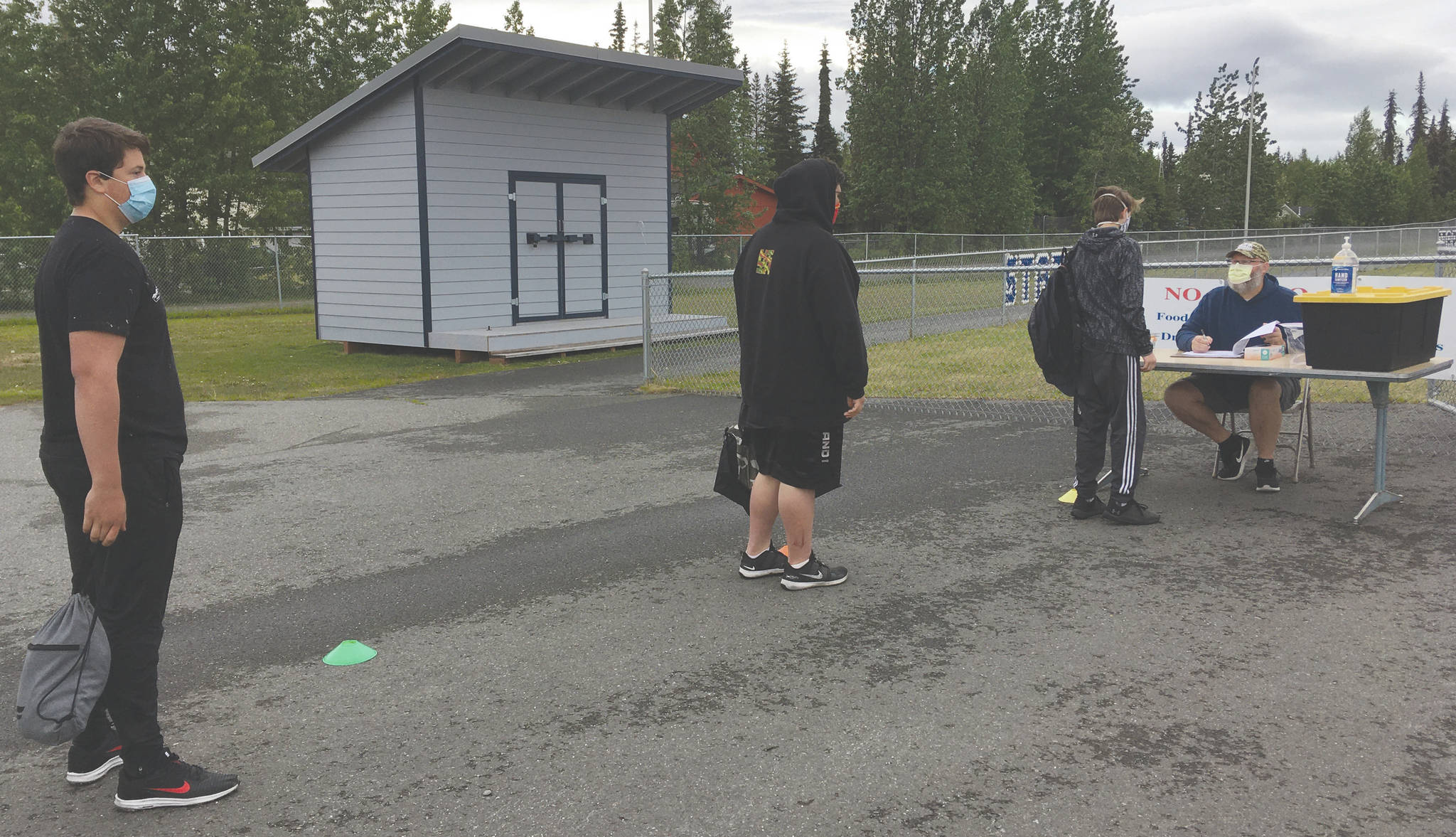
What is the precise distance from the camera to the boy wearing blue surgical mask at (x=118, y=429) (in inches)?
113

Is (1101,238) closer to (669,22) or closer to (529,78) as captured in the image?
(529,78)

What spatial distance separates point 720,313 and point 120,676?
16092mm

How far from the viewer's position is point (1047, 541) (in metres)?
5.82

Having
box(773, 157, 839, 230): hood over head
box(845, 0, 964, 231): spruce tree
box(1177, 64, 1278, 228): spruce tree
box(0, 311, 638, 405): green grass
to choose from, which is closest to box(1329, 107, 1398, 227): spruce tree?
box(1177, 64, 1278, 228): spruce tree

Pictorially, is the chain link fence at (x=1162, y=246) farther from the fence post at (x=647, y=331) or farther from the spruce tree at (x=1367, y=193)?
the spruce tree at (x=1367, y=193)

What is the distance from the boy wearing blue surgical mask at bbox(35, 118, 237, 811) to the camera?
2.88m

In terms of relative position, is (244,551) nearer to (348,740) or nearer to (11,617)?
(11,617)

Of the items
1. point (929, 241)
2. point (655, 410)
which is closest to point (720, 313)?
point (655, 410)

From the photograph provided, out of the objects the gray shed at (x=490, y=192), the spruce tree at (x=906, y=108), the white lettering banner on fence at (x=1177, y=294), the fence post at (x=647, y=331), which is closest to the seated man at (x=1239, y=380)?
the white lettering banner on fence at (x=1177, y=294)

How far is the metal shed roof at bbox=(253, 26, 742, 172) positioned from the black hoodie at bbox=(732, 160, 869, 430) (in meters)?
10.3

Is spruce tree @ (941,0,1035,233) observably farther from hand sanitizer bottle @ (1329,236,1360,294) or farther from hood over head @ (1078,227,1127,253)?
hood over head @ (1078,227,1127,253)

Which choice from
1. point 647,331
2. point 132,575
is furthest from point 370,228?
point 132,575

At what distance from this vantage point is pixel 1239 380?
6887mm

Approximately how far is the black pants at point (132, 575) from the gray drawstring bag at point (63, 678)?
67 mm
